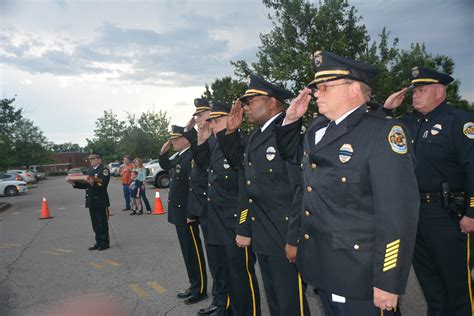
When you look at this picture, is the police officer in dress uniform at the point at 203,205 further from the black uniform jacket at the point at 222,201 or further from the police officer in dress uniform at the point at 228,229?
the black uniform jacket at the point at 222,201

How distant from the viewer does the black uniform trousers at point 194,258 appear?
4746 mm

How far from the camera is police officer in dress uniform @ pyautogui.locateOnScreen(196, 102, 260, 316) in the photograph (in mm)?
3639

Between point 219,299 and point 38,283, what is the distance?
314cm

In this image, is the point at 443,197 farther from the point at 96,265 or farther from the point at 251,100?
the point at 96,265

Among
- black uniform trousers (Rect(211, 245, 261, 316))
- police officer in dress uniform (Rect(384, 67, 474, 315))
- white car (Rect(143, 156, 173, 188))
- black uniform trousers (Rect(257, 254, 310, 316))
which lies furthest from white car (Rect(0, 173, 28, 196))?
police officer in dress uniform (Rect(384, 67, 474, 315))

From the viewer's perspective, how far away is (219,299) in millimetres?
4219

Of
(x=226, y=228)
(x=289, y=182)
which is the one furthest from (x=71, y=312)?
(x=289, y=182)

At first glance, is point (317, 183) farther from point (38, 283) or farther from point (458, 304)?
point (38, 283)

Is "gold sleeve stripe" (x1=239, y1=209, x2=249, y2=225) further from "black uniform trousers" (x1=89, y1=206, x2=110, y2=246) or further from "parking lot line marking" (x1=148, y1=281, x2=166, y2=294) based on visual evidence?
"black uniform trousers" (x1=89, y1=206, x2=110, y2=246)

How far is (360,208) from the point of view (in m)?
2.01

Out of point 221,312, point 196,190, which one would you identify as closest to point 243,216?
point 196,190

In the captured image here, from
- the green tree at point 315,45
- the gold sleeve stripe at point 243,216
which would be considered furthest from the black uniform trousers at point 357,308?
the green tree at point 315,45

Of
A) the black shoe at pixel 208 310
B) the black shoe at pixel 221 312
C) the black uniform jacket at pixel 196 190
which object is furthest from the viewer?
the black uniform jacket at pixel 196 190

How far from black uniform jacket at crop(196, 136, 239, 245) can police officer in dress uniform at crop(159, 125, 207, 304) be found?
85 cm
